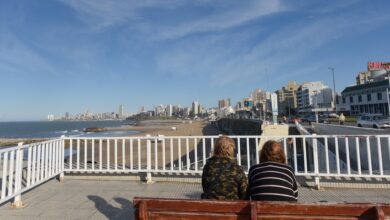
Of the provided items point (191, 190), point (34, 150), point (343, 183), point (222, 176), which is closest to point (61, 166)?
point (34, 150)

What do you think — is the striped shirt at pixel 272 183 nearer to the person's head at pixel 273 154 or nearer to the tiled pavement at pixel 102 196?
the person's head at pixel 273 154

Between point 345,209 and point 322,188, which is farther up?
point 345,209

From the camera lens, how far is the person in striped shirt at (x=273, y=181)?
2627 millimetres

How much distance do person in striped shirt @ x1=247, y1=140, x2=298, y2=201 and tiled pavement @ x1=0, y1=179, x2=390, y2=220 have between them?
97.6 inches

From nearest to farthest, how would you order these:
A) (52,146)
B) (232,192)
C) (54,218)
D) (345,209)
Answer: (345,209) → (232,192) → (54,218) → (52,146)

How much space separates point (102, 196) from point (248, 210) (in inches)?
162

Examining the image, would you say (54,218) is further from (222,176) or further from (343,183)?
(343,183)

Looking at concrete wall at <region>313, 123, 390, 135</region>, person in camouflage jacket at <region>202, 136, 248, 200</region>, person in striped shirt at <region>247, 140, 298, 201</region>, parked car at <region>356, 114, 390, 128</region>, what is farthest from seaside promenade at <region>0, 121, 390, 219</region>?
parked car at <region>356, 114, 390, 128</region>

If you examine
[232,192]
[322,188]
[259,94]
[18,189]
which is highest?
[259,94]

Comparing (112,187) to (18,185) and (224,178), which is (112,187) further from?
(224,178)

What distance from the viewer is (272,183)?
104 inches

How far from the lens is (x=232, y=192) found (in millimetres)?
2869

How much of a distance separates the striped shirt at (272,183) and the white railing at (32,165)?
443 centimetres

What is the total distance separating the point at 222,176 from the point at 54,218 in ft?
Result: 10.2
